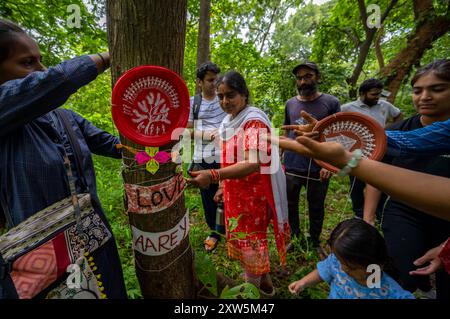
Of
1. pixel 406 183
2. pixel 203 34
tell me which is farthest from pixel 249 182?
pixel 203 34

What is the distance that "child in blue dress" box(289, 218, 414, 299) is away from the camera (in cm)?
131

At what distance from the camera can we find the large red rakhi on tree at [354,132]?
Answer: 4.12 feet

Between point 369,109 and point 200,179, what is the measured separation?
289 cm

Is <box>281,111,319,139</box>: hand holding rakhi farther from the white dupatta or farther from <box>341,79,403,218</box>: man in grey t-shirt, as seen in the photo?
<box>341,79,403,218</box>: man in grey t-shirt

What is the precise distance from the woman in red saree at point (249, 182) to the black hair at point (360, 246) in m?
0.52

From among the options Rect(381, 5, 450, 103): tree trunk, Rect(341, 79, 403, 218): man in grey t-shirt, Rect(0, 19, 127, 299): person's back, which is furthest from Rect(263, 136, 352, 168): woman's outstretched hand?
Rect(381, 5, 450, 103): tree trunk

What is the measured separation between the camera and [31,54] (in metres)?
1.03

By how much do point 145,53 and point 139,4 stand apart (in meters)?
0.20

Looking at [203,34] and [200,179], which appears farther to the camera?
[203,34]

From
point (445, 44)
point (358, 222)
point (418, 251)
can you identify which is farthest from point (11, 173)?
point (445, 44)

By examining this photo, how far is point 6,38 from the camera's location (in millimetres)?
956

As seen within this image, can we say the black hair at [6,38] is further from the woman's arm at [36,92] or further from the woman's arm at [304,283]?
the woman's arm at [304,283]

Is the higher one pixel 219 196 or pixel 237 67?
pixel 237 67

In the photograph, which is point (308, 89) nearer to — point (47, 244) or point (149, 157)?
point (149, 157)
